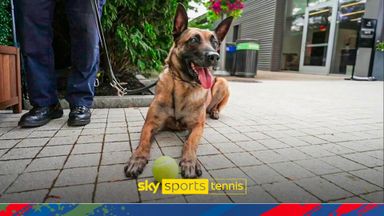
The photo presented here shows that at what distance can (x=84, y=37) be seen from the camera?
4.11 feet

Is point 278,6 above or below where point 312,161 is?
above

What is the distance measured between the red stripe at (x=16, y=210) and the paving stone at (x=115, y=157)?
1.04 feet

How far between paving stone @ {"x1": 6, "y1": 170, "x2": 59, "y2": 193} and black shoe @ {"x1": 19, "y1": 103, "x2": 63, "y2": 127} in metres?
0.48

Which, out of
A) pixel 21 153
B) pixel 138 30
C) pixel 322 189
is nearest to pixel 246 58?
pixel 138 30

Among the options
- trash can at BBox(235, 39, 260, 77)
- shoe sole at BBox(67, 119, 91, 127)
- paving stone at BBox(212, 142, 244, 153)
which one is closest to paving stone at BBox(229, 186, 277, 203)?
paving stone at BBox(212, 142, 244, 153)

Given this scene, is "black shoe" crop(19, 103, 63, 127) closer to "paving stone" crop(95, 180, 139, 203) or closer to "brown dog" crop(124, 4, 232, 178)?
"brown dog" crop(124, 4, 232, 178)

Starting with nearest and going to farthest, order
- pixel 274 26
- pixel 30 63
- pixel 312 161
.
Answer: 1. pixel 274 26
2. pixel 312 161
3. pixel 30 63

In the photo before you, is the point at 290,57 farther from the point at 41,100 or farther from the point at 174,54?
the point at 41,100

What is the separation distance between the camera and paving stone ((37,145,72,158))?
85cm

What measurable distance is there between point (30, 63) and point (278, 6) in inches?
41.1

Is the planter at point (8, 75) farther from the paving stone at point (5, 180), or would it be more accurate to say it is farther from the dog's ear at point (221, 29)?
the dog's ear at point (221, 29)

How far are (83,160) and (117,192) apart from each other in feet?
0.82

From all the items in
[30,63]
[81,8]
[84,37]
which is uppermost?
[81,8]

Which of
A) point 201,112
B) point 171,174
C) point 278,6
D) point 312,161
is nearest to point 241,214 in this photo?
point 171,174
